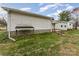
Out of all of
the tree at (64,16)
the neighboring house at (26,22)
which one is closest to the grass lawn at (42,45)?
the neighboring house at (26,22)

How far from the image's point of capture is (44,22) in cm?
379

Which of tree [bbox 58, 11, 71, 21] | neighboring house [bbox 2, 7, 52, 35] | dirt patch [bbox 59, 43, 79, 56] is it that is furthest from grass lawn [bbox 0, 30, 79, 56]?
tree [bbox 58, 11, 71, 21]

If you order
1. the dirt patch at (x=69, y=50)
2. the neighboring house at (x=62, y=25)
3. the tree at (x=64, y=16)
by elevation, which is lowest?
the dirt patch at (x=69, y=50)

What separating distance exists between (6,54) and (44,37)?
2.08ft

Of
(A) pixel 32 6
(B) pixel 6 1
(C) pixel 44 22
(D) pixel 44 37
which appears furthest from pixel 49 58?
(B) pixel 6 1

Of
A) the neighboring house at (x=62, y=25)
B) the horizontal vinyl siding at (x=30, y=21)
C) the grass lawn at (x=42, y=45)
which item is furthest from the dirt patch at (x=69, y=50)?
the horizontal vinyl siding at (x=30, y=21)

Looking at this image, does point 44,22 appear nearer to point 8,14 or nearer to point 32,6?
point 32,6

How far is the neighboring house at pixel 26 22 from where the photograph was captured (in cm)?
368

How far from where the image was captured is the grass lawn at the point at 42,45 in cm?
368

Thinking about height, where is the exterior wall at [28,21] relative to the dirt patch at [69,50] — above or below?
above

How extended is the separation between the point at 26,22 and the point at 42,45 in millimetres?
435

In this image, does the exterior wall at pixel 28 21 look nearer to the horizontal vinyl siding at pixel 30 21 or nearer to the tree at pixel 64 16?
the horizontal vinyl siding at pixel 30 21

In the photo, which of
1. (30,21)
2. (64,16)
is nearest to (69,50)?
(64,16)

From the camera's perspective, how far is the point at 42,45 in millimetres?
3705
